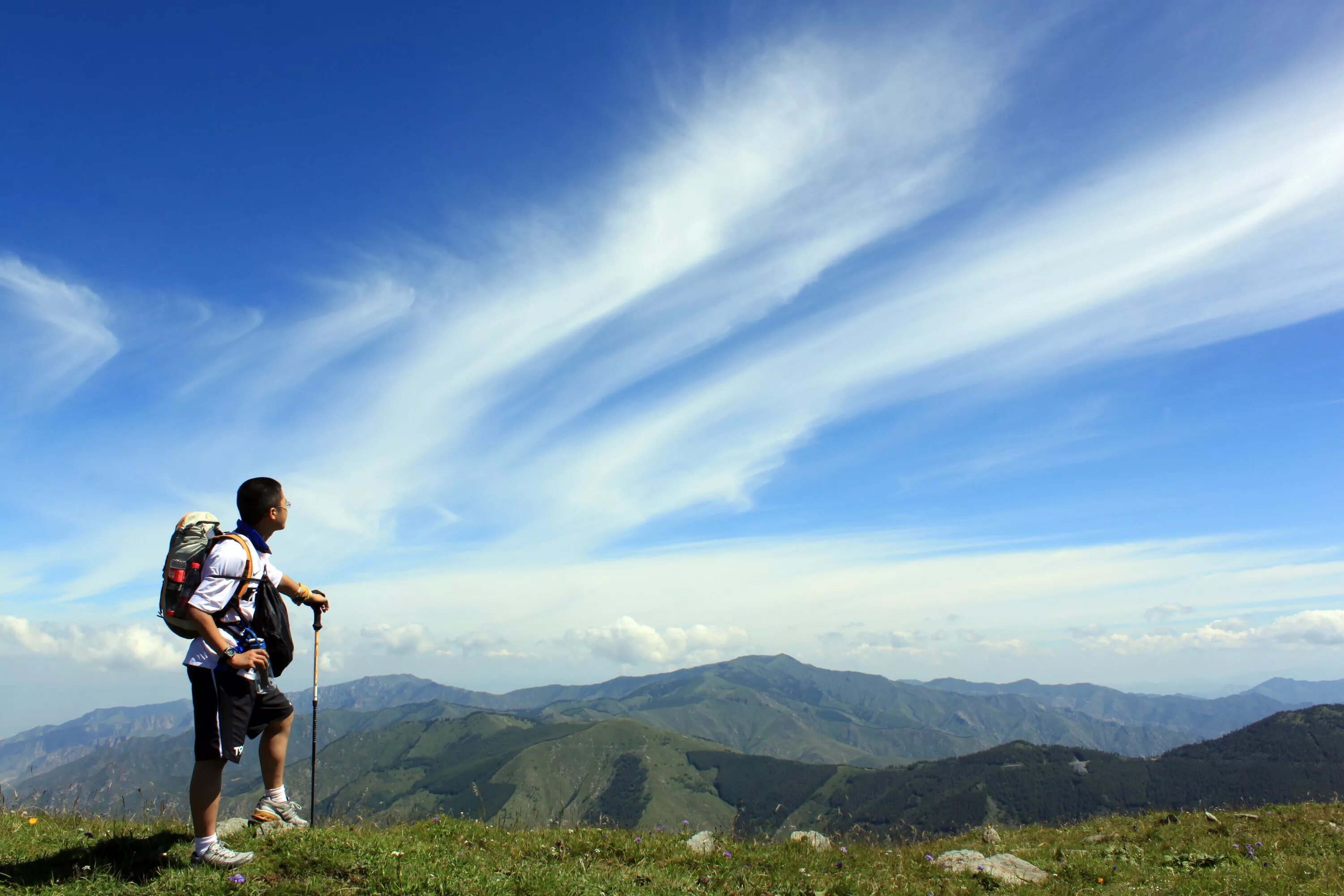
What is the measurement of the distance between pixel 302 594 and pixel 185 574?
1.54 meters

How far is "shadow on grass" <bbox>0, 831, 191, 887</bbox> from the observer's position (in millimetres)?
6473

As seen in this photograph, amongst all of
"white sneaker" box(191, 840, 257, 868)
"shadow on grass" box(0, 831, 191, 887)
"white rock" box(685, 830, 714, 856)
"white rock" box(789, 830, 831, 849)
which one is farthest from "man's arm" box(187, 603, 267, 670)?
"white rock" box(789, 830, 831, 849)

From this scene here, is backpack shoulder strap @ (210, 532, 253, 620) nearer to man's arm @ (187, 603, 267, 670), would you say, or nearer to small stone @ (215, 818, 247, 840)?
man's arm @ (187, 603, 267, 670)

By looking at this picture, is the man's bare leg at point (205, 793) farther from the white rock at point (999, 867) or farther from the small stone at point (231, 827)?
the white rock at point (999, 867)

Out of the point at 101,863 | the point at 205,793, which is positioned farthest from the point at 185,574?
the point at 101,863

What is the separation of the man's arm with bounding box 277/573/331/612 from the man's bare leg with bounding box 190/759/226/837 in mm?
1801

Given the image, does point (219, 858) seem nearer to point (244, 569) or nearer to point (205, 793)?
point (205, 793)

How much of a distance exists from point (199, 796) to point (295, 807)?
188 centimetres

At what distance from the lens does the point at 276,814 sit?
800 centimetres

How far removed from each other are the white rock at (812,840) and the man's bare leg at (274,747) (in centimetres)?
675

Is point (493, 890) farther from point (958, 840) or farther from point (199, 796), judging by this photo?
point (958, 840)

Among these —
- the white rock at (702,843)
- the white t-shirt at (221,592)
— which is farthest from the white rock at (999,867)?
the white t-shirt at (221,592)

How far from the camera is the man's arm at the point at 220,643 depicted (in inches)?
248

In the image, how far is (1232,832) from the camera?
12.1m
